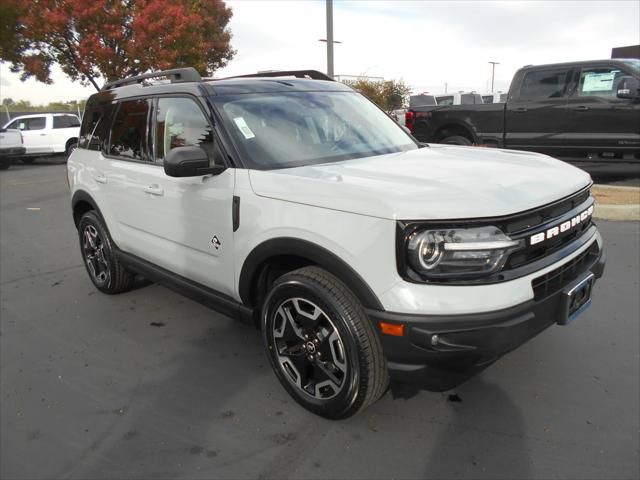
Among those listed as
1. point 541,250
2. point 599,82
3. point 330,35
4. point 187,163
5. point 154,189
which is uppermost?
point 330,35

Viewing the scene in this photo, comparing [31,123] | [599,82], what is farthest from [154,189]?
[31,123]

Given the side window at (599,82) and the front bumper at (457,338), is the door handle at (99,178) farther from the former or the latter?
the side window at (599,82)

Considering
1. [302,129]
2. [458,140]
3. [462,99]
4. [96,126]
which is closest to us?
[302,129]

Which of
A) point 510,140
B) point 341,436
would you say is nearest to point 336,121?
point 341,436

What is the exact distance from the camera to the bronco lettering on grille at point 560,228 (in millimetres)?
2319

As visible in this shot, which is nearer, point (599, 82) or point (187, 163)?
point (187, 163)

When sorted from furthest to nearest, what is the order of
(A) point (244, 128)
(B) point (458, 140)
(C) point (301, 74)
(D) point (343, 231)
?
(B) point (458, 140)
(C) point (301, 74)
(A) point (244, 128)
(D) point (343, 231)

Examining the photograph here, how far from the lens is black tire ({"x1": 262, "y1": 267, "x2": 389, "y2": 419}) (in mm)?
2355

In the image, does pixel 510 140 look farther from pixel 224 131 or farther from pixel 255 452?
pixel 255 452

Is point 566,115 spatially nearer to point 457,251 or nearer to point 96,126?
point 96,126

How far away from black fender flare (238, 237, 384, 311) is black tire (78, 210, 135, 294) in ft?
6.39

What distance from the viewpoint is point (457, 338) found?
212 cm

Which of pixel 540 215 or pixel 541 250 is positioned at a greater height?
pixel 540 215

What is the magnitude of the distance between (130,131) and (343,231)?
7.78 feet
